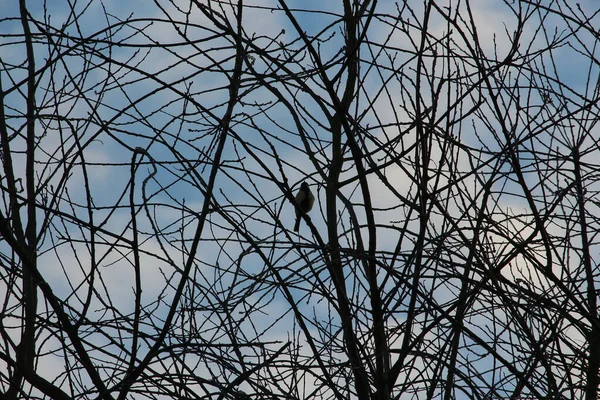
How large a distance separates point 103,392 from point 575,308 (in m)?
1.57

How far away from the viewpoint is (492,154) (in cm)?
266

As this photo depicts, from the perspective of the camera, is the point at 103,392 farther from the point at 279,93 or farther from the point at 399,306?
the point at 279,93

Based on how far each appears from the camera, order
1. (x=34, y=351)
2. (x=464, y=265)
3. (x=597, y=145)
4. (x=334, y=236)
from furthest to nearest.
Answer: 1. (x=597, y=145)
2. (x=334, y=236)
3. (x=34, y=351)
4. (x=464, y=265)

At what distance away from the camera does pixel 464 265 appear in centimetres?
243

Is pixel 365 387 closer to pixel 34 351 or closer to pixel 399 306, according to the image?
pixel 399 306

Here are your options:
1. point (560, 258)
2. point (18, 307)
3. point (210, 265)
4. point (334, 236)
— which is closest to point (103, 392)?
point (210, 265)

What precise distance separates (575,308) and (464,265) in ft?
1.41

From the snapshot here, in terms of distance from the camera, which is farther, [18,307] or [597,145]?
[597,145]

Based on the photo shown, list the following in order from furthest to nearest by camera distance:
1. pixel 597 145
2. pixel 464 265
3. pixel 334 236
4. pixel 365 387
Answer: pixel 597 145
pixel 334 236
pixel 464 265
pixel 365 387

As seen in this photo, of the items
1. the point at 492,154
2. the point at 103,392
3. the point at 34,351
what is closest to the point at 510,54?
the point at 492,154

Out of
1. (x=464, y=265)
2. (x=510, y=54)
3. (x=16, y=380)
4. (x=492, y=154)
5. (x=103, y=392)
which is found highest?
(x=510, y=54)

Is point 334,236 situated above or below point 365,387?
above

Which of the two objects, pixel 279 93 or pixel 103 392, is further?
pixel 279 93

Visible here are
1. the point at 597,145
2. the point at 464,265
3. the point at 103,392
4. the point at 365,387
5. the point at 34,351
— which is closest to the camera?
the point at 103,392
